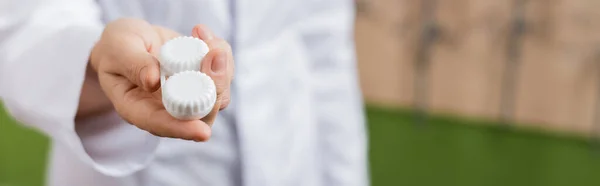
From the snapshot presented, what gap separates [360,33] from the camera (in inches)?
36.5

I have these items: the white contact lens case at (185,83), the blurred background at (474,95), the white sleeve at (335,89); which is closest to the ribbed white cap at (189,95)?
the white contact lens case at (185,83)

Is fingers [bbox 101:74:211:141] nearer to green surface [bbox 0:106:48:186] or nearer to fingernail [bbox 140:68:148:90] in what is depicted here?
fingernail [bbox 140:68:148:90]

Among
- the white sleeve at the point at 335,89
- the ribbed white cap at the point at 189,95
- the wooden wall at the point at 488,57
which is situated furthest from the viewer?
the wooden wall at the point at 488,57

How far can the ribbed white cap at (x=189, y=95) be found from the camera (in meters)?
0.21

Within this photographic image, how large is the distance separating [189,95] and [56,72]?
0.31 ft

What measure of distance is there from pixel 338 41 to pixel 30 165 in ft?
1.81

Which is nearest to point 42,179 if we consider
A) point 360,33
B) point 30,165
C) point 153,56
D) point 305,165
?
point 30,165

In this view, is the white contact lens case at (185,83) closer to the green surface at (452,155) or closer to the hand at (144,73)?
the hand at (144,73)

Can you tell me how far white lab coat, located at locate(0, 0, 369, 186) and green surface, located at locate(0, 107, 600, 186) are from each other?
455mm

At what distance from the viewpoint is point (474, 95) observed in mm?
921

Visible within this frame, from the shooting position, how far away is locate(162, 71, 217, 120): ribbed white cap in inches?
8.2

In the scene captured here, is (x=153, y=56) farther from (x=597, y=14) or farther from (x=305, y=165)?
(x=597, y=14)

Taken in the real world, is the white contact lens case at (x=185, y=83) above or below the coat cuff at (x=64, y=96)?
above

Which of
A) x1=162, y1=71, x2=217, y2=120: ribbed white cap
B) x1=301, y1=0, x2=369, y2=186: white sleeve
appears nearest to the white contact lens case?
x1=162, y1=71, x2=217, y2=120: ribbed white cap
